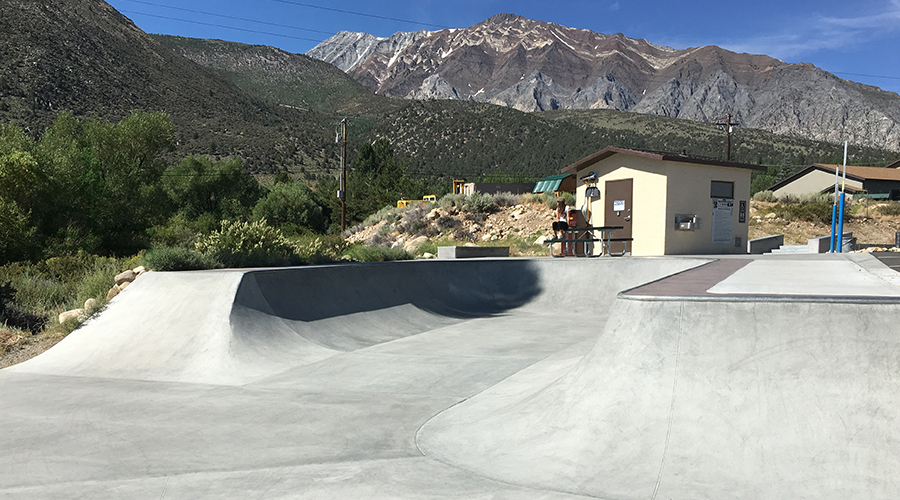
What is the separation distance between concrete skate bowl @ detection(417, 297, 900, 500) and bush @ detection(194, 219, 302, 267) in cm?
895

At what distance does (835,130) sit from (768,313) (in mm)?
204117

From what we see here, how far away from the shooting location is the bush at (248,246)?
490 inches

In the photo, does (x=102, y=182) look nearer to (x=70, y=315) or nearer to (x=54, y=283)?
(x=54, y=283)

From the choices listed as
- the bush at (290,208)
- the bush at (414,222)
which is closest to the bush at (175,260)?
the bush at (414,222)

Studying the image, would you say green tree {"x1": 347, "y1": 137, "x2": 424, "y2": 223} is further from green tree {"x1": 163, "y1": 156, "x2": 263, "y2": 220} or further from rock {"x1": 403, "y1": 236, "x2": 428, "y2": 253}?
rock {"x1": 403, "y1": 236, "x2": 428, "y2": 253}

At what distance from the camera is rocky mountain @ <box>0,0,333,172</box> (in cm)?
5119

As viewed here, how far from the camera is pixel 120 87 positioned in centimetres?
6053

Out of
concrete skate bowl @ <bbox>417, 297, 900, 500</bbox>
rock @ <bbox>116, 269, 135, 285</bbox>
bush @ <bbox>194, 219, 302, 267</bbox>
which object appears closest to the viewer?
concrete skate bowl @ <bbox>417, 297, 900, 500</bbox>

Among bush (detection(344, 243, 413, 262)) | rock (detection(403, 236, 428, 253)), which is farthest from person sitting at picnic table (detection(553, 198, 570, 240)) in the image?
rock (detection(403, 236, 428, 253))

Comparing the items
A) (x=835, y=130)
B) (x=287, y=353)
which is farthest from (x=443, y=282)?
(x=835, y=130)

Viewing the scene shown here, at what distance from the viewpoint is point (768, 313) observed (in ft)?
13.3

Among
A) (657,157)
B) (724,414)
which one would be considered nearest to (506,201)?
(657,157)

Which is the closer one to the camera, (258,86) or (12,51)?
(12,51)

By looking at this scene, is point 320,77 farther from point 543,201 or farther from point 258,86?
point 543,201
